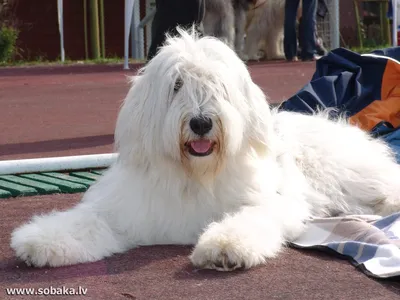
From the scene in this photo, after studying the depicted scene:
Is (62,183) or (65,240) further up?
(65,240)

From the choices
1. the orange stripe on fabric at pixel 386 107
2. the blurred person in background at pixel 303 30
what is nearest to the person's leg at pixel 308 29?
the blurred person in background at pixel 303 30

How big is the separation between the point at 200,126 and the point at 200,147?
0.13m

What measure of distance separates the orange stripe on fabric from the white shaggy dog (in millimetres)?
1892

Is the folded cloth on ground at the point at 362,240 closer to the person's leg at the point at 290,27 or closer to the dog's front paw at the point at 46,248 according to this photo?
the dog's front paw at the point at 46,248

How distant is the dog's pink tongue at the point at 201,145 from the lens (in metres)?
4.18

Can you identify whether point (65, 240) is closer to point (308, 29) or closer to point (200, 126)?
point (200, 126)

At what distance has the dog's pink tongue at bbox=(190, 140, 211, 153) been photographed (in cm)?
418

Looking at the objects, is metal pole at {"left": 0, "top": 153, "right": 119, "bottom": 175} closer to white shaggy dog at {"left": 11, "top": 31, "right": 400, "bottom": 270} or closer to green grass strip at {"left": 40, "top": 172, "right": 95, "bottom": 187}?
green grass strip at {"left": 40, "top": 172, "right": 95, "bottom": 187}

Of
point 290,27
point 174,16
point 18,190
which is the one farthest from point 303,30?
point 18,190

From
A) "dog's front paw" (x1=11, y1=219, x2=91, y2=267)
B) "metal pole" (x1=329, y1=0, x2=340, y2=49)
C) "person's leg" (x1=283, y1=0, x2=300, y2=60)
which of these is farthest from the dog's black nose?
"metal pole" (x1=329, y1=0, x2=340, y2=49)

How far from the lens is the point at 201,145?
4188 millimetres

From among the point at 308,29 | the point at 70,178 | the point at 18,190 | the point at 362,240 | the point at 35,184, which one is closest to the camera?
the point at 362,240

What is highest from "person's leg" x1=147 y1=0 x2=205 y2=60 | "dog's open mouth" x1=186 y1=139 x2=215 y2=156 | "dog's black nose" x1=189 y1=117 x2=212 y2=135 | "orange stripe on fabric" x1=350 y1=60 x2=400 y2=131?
"person's leg" x1=147 y1=0 x2=205 y2=60

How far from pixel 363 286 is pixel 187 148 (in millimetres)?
1038
